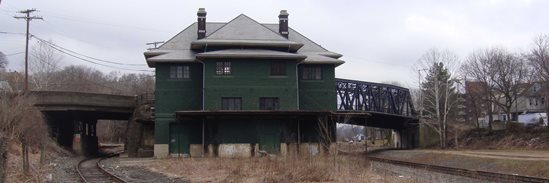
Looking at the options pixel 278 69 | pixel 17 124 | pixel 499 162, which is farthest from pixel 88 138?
pixel 499 162

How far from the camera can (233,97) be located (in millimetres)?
47031

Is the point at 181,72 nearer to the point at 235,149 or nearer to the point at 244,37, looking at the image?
the point at 244,37

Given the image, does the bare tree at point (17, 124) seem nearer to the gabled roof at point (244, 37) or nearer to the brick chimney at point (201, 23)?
the gabled roof at point (244, 37)

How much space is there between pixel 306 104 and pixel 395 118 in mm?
19797

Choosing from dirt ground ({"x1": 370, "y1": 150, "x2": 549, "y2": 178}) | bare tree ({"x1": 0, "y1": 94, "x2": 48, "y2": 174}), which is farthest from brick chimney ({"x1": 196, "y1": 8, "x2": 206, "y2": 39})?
bare tree ({"x1": 0, "y1": 94, "x2": 48, "y2": 174})

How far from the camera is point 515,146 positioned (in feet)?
194

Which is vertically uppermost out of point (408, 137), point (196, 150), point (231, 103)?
point (231, 103)

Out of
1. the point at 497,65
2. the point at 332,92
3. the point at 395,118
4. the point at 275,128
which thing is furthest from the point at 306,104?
the point at 497,65

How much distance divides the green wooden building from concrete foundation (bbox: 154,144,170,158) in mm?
80

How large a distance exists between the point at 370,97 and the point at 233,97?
19.9 m

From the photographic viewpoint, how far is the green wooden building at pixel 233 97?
46.0m

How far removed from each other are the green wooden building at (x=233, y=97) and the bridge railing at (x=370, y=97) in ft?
31.2

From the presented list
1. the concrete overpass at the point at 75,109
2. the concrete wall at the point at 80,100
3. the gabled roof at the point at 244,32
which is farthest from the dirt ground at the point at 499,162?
the concrete overpass at the point at 75,109

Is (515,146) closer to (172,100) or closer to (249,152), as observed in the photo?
(249,152)
